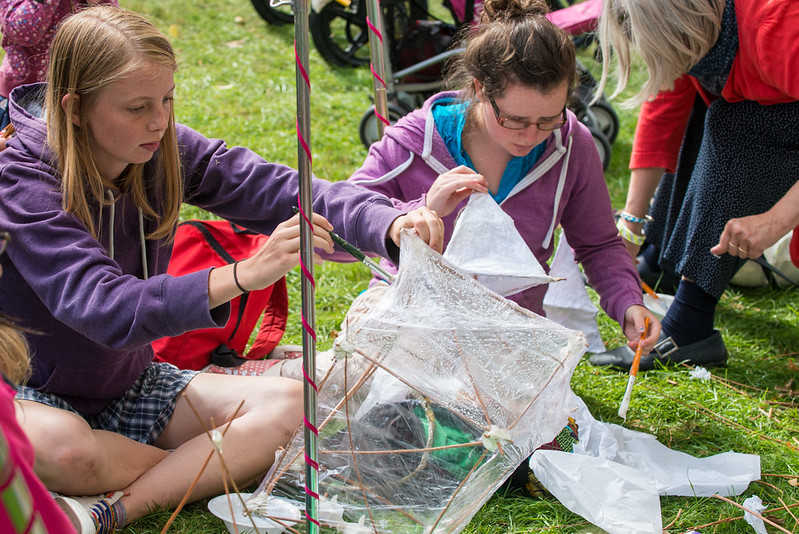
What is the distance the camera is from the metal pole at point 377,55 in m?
1.89

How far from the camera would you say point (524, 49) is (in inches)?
65.0

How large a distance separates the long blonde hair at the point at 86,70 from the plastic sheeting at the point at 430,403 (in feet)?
1.73

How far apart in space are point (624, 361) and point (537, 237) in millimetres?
515

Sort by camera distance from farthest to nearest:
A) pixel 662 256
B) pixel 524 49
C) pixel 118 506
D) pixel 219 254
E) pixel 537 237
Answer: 1. pixel 662 256
2. pixel 219 254
3. pixel 537 237
4. pixel 524 49
5. pixel 118 506

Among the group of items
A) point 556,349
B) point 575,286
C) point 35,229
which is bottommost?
point 575,286

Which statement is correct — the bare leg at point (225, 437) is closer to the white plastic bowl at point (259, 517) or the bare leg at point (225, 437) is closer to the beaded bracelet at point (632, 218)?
the white plastic bowl at point (259, 517)

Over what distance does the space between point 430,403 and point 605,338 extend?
1.07 m

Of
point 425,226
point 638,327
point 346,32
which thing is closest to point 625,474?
point 638,327

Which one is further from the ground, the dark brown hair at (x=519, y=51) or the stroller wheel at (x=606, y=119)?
the dark brown hair at (x=519, y=51)

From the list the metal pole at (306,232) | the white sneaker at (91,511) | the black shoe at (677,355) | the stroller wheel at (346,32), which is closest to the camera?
the metal pole at (306,232)

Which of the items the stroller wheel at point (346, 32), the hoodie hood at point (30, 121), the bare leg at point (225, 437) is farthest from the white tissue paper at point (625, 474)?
the stroller wheel at point (346, 32)

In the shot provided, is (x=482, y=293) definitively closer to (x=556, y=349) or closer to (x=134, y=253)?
(x=556, y=349)

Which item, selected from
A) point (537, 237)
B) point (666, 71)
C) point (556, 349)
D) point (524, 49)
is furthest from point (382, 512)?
point (666, 71)

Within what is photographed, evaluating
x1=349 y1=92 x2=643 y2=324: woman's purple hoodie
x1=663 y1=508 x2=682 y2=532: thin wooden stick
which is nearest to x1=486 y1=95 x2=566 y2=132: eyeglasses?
x1=349 y1=92 x2=643 y2=324: woman's purple hoodie
